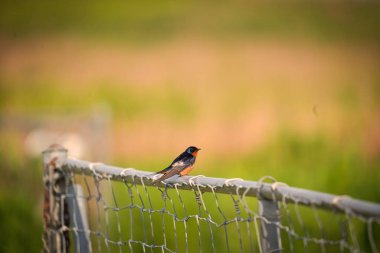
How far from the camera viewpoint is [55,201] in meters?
2.97

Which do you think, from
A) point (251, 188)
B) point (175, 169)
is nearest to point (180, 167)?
point (175, 169)

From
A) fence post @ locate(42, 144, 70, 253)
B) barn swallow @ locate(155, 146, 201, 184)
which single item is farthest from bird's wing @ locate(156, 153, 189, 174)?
fence post @ locate(42, 144, 70, 253)

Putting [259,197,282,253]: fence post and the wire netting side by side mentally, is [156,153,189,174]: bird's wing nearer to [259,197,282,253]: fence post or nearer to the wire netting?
the wire netting

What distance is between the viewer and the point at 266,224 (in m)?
1.81

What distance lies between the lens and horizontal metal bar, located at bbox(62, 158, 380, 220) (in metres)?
1.48

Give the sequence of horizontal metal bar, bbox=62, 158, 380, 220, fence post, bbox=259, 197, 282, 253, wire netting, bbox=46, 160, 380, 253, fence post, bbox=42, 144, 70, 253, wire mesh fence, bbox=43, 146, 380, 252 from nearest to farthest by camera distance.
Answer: horizontal metal bar, bbox=62, 158, 380, 220 → wire mesh fence, bbox=43, 146, 380, 252 → fence post, bbox=259, 197, 282, 253 → wire netting, bbox=46, 160, 380, 253 → fence post, bbox=42, 144, 70, 253

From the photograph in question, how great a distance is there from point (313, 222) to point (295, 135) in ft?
9.07

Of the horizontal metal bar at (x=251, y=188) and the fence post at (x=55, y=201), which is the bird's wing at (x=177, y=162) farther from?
the fence post at (x=55, y=201)

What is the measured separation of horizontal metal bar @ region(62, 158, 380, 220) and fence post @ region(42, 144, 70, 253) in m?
0.15

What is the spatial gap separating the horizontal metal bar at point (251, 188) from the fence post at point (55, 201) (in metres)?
0.15

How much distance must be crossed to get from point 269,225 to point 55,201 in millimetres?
1355

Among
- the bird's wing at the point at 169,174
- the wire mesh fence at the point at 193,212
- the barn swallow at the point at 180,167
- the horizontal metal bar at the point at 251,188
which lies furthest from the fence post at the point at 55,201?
the bird's wing at the point at 169,174

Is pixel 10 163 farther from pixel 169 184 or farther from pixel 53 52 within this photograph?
pixel 53 52

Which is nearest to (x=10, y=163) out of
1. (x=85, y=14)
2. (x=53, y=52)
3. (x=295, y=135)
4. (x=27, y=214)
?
(x=27, y=214)
